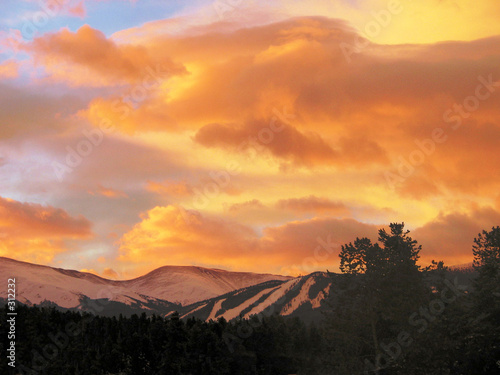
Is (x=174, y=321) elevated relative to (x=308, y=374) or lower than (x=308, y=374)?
elevated

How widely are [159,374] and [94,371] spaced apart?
6.08 meters

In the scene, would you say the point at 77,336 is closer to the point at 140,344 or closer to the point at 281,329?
the point at 140,344

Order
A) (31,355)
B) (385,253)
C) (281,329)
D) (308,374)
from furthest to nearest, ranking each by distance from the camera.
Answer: (308,374)
(281,329)
(385,253)
(31,355)

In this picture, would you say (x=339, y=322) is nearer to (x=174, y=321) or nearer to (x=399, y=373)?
(x=399, y=373)

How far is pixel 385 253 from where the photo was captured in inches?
2926

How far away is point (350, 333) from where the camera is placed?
70.4 metres

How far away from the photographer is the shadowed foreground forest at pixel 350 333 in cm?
5203

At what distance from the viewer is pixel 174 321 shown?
56.5m

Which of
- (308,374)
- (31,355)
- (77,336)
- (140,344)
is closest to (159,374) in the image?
(140,344)

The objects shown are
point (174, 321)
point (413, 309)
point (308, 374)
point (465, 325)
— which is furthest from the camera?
point (308, 374)

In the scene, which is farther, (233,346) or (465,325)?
(465,325)

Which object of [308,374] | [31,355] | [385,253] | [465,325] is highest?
[385,253]

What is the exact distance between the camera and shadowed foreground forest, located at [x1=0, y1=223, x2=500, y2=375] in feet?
171

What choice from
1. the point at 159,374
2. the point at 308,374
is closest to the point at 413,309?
the point at 308,374
